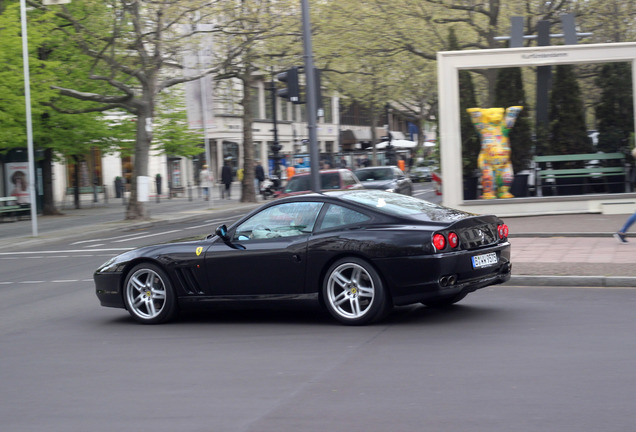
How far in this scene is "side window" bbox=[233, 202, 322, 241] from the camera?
8812 millimetres

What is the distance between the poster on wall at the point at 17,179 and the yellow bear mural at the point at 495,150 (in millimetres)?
21444

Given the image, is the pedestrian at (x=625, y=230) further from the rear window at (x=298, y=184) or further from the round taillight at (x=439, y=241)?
the rear window at (x=298, y=184)

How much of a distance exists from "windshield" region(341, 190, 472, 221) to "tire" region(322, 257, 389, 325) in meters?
0.66

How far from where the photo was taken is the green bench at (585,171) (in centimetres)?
1950

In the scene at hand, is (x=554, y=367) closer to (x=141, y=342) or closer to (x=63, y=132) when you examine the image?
(x=141, y=342)

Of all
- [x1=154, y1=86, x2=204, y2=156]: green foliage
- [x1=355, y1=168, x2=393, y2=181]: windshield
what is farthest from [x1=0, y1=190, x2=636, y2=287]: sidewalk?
[x1=154, y1=86, x2=204, y2=156]: green foliage

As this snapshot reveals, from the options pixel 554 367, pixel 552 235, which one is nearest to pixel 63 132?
pixel 552 235

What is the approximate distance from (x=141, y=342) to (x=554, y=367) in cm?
395

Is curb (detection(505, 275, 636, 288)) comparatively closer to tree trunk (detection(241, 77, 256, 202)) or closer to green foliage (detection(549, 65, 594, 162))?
green foliage (detection(549, 65, 594, 162))

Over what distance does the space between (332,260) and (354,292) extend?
1.24 feet

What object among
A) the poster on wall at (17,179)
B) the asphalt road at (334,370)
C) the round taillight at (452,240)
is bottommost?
the asphalt road at (334,370)

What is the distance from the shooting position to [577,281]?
34.8 feet

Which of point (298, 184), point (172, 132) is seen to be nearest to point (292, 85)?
point (298, 184)

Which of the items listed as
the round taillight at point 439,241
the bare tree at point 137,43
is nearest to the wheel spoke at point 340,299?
the round taillight at point 439,241
